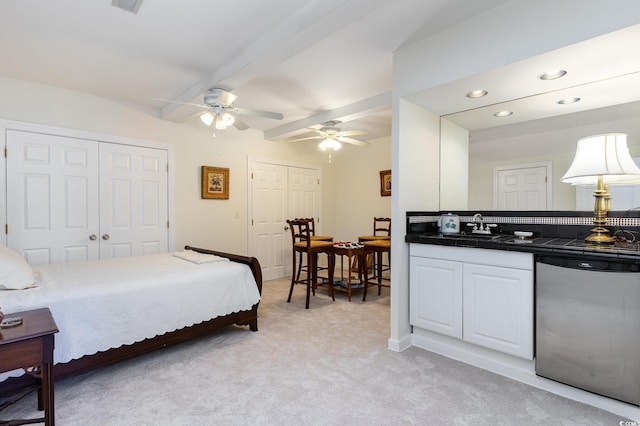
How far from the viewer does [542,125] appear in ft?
8.94

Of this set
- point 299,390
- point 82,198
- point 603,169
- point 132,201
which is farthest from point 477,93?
point 82,198

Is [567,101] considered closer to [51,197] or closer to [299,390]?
[299,390]

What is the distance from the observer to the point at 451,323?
252 cm

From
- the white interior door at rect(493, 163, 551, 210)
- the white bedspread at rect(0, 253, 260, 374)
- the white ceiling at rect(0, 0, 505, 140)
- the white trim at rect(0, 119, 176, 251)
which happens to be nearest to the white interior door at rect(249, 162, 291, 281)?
the white trim at rect(0, 119, 176, 251)

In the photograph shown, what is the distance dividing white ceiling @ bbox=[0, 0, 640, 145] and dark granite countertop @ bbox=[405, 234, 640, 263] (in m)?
1.10

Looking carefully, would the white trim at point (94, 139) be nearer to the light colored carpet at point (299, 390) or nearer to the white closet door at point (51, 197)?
the white closet door at point (51, 197)

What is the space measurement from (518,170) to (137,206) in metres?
4.14

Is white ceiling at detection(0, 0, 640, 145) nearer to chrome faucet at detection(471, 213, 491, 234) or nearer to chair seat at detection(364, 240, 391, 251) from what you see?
chrome faucet at detection(471, 213, 491, 234)

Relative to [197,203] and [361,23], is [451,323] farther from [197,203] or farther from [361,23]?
[197,203]

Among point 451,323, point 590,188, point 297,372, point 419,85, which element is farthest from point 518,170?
point 297,372

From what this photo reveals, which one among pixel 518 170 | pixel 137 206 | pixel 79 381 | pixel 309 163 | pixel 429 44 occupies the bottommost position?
pixel 79 381

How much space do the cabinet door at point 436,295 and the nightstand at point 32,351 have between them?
2.39 metres

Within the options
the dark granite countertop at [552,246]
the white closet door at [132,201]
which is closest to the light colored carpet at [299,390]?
the dark granite countertop at [552,246]

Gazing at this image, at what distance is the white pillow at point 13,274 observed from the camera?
216 cm
